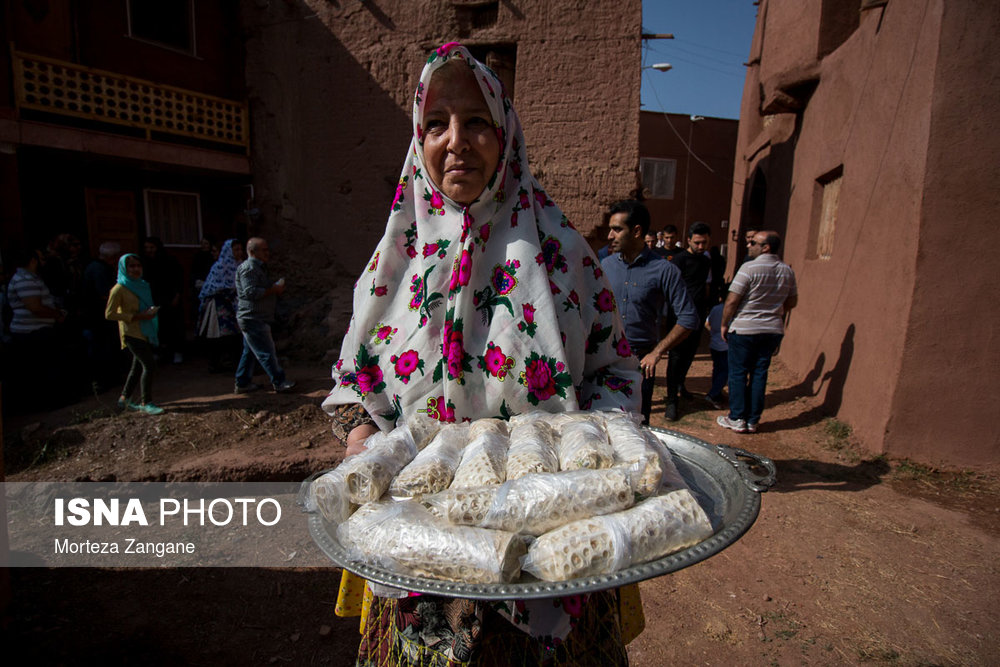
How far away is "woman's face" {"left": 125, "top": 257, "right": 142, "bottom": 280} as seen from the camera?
15.7 ft

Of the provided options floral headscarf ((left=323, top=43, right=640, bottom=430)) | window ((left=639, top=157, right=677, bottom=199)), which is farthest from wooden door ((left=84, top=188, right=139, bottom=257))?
window ((left=639, top=157, right=677, bottom=199))

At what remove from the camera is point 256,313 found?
5527 mm

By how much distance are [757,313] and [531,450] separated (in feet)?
13.3

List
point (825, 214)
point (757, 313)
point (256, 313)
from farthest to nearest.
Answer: point (825, 214), point (256, 313), point (757, 313)

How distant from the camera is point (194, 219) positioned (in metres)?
10.1

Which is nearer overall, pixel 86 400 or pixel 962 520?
pixel 962 520

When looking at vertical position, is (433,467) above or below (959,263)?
below

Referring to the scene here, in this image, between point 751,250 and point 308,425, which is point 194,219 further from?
point 751,250

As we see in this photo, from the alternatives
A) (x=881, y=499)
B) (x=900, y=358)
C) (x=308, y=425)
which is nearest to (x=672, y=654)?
(x=881, y=499)

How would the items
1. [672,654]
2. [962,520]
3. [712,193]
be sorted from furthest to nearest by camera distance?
1. [712,193]
2. [962,520]
3. [672,654]

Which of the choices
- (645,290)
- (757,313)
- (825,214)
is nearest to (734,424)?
(757,313)

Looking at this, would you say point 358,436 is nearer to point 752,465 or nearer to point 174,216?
point 752,465

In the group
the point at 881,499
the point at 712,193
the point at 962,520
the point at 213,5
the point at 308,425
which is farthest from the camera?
the point at 712,193

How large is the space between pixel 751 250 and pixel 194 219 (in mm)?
9995
